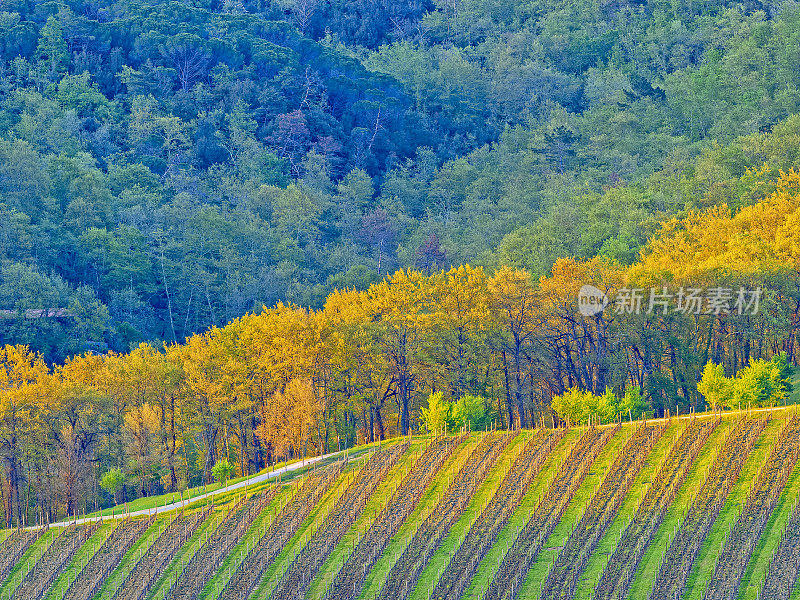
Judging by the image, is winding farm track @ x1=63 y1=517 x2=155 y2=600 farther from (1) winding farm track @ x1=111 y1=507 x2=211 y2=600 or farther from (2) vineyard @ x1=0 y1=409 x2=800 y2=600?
(1) winding farm track @ x1=111 y1=507 x2=211 y2=600

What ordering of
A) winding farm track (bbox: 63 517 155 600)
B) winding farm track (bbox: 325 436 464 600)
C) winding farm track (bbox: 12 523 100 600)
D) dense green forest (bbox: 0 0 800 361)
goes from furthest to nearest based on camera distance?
dense green forest (bbox: 0 0 800 361) < winding farm track (bbox: 12 523 100 600) < winding farm track (bbox: 63 517 155 600) < winding farm track (bbox: 325 436 464 600)

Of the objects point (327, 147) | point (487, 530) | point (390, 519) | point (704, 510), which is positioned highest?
point (327, 147)

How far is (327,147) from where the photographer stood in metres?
165

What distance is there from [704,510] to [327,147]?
379ft

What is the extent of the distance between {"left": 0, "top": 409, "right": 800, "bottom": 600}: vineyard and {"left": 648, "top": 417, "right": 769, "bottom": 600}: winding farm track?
0.33ft

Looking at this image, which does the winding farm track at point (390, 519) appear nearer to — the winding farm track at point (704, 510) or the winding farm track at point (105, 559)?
the winding farm track at point (105, 559)

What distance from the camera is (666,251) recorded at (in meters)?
88.2

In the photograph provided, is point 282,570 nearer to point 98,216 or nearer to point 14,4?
point 98,216

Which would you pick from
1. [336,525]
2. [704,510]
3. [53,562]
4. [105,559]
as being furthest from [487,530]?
[53,562]

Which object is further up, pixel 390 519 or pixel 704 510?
pixel 390 519

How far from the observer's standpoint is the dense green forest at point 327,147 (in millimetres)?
113062

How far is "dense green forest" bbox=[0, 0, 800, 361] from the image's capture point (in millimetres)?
113062

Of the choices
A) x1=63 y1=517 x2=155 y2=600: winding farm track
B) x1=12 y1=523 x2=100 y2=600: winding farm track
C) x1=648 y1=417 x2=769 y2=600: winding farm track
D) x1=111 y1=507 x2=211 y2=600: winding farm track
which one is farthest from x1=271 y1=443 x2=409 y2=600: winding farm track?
x1=648 y1=417 x2=769 y2=600: winding farm track

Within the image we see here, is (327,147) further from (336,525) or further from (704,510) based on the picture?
(704,510)
